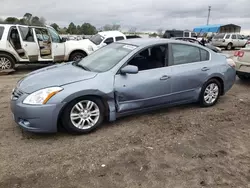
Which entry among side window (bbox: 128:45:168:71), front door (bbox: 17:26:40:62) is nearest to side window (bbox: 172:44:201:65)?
side window (bbox: 128:45:168:71)

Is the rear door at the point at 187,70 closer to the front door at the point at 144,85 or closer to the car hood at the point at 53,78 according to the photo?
the front door at the point at 144,85

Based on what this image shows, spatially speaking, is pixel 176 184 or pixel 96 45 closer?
pixel 176 184

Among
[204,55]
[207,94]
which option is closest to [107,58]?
[204,55]

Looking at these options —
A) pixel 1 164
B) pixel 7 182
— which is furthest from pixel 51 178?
pixel 1 164

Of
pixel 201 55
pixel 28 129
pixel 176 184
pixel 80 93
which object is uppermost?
pixel 201 55

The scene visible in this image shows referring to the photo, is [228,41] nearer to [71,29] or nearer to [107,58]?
[107,58]

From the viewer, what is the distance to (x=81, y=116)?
12.8 feet

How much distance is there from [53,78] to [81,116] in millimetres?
747

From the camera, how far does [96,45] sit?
37.9ft

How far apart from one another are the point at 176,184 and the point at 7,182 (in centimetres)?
189

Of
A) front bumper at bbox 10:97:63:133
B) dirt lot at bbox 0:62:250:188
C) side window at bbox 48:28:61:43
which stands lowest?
dirt lot at bbox 0:62:250:188

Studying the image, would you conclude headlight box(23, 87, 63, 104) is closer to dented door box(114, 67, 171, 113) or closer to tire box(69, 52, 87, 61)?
dented door box(114, 67, 171, 113)

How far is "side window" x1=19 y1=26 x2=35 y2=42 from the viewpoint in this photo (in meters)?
9.68

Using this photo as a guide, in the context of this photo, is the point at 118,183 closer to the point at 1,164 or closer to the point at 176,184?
the point at 176,184
